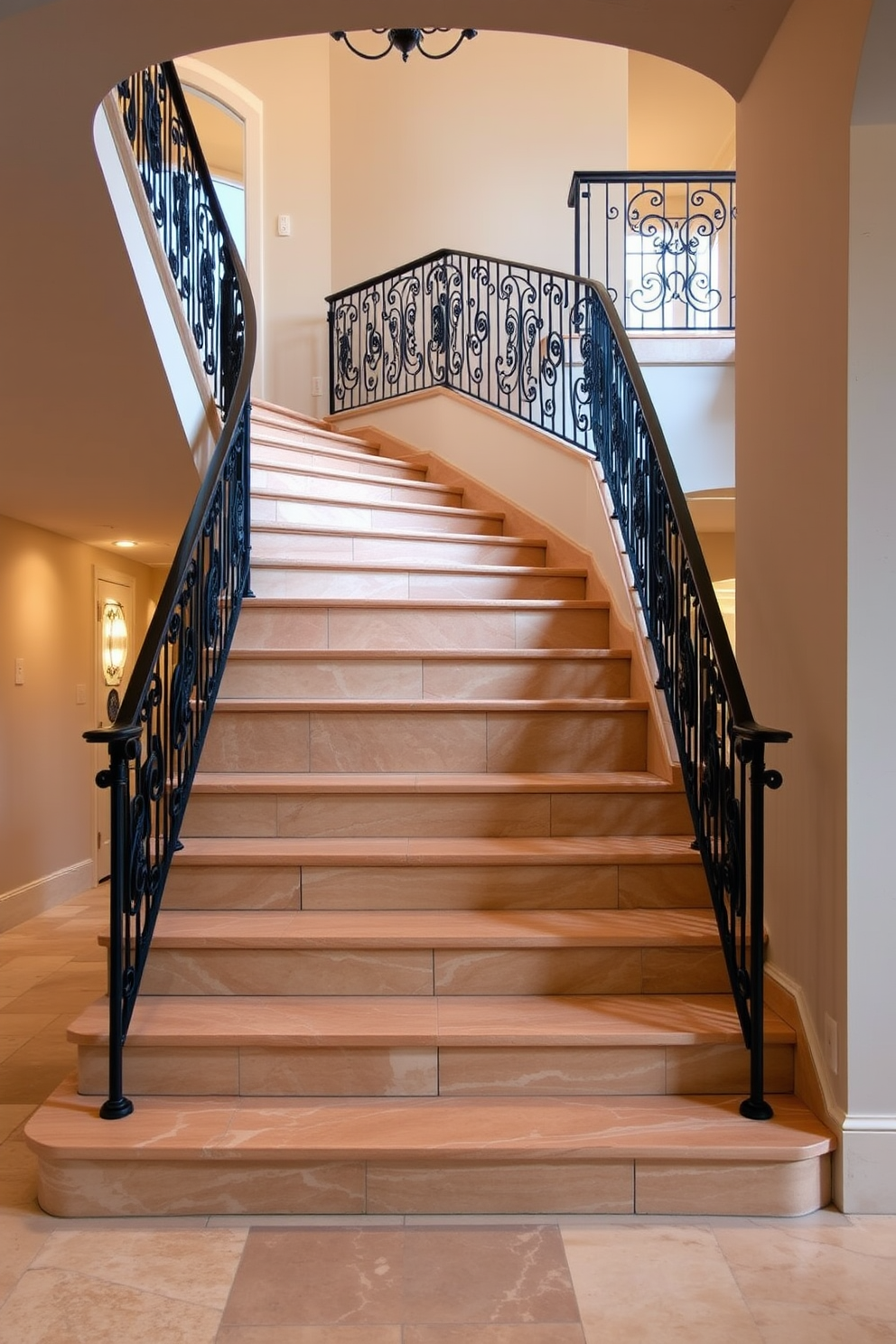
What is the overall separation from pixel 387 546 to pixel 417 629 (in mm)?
894

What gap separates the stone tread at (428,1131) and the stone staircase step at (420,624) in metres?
2.00

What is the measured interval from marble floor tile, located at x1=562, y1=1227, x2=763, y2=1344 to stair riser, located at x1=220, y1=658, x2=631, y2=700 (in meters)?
2.09

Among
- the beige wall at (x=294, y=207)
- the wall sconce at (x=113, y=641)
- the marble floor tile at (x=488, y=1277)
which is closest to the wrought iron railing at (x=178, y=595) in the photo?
the marble floor tile at (x=488, y=1277)

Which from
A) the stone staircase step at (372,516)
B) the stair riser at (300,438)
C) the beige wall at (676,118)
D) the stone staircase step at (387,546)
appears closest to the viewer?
the stone staircase step at (387,546)

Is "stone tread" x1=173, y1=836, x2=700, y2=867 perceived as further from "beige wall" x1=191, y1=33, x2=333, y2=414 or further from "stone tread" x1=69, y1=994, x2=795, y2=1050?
"beige wall" x1=191, y1=33, x2=333, y2=414

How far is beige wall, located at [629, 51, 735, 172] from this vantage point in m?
8.71

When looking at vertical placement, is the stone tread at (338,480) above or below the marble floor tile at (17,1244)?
above

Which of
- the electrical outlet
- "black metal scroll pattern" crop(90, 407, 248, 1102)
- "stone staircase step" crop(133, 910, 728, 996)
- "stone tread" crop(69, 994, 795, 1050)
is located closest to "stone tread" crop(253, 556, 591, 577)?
"black metal scroll pattern" crop(90, 407, 248, 1102)

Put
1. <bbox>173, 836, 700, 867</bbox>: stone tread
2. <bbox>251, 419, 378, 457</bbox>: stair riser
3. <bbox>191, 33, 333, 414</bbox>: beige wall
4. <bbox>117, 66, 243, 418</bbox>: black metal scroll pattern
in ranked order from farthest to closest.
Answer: <bbox>191, 33, 333, 414</bbox>: beige wall → <bbox>251, 419, 378, 457</bbox>: stair riser → <bbox>117, 66, 243, 418</bbox>: black metal scroll pattern → <bbox>173, 836, 700, 867</bbox>: stone tread

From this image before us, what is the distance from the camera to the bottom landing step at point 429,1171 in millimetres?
2258

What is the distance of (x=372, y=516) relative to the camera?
5.33 meters

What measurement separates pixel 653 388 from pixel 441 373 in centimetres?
178

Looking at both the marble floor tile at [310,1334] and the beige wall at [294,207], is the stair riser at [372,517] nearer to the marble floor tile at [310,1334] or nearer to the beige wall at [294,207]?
the beige wall at [294,207]

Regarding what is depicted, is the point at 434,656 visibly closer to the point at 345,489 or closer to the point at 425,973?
the point at 425,973
